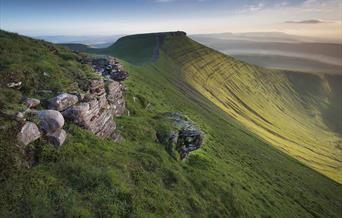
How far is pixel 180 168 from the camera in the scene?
34969mm

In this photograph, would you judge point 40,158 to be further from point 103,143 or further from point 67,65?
point 67,65

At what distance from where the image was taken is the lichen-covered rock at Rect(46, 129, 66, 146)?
77.3 feet

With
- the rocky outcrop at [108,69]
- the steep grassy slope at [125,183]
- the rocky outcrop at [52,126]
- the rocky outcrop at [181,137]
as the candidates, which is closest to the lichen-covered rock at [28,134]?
the steep grassy slope at [125,183]

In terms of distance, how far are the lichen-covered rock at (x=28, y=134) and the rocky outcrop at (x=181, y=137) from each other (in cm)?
1772

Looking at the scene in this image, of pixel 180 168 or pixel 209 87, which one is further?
pixel 209 87

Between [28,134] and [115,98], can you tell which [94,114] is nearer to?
[28,134]

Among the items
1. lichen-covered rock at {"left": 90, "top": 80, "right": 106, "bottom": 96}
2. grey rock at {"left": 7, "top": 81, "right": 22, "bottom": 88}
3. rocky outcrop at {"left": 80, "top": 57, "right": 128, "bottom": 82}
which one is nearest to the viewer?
grey rock at {"left": 7, "top": 81, "right": 22, "bottom": 88}

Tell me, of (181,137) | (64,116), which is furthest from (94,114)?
(181,137)

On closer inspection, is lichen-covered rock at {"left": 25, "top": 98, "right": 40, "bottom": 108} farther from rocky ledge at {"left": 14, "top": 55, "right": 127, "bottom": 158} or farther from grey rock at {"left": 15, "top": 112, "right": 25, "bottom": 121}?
grey rock at {"left": 15, "top": 112, "right": 25, "bottom": 121}

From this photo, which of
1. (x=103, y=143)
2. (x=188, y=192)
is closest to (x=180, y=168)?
(x=188, y=192)

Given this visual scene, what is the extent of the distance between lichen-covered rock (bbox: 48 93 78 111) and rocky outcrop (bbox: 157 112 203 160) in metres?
13.7

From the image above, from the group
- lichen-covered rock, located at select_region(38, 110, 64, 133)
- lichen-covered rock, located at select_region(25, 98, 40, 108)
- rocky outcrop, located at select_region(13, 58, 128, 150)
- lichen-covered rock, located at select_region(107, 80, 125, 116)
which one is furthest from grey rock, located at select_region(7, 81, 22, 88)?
lichen-covered rock, located at select_region(107, 80, 125, 116)

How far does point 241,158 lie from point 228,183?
27126mm

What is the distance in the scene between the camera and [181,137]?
40344 mm
